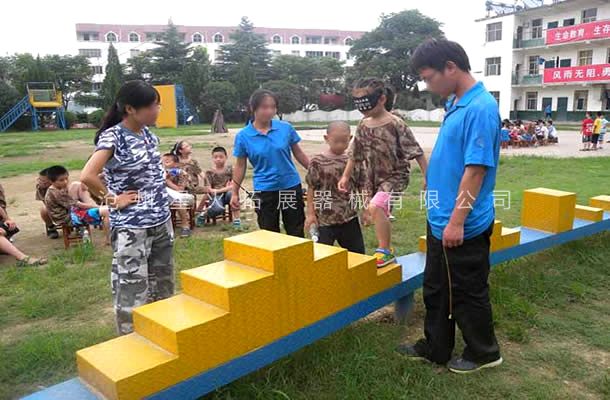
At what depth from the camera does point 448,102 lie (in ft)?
9.57

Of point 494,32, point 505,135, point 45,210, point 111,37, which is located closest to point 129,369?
Answer: point 45,210

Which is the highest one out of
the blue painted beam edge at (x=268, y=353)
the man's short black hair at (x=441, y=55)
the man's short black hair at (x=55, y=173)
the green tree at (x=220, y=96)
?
the green tree at (x=220, y=96)

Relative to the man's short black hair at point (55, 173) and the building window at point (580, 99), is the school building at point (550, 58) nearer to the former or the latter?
the building window at point (580, 99)

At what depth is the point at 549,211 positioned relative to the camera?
489 cm

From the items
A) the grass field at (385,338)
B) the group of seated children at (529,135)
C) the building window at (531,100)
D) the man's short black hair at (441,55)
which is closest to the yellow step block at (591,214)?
the grass field at (385,338)

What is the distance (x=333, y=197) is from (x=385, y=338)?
112cm

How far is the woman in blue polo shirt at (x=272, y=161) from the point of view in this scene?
4.14 meters

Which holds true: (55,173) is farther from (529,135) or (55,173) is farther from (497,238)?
(529,135)

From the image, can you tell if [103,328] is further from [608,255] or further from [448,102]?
[608,255]

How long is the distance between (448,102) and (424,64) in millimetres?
306

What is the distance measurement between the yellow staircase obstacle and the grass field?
1.21 feet

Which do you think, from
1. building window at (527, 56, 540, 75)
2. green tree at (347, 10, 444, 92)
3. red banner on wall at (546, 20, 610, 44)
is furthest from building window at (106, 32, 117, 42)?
red banner on wall at (546, 20, 610, 44)

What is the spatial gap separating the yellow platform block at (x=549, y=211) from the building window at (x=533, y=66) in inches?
1520

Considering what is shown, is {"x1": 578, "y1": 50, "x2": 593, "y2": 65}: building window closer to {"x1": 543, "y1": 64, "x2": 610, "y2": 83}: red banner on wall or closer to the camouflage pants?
{"x1": 543, "y1": 64, "x2": 610, "y2": 83}: red banner on wall
